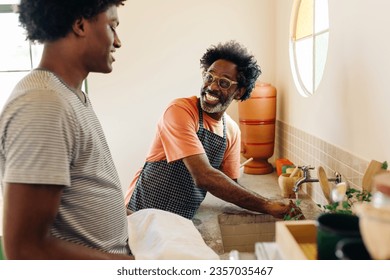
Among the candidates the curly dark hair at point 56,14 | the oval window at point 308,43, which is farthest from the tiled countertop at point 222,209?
the curly dark hair at point 56,14

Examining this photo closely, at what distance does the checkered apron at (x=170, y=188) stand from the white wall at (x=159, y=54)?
102 cm

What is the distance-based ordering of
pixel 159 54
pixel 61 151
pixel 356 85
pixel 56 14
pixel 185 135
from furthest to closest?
pixel 159 54 → pixel 185 135 → pixel 356 85 → pixel 56 14 → pixel 61 151

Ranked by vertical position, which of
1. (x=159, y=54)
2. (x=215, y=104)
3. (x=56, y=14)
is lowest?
(x=215, y=104)

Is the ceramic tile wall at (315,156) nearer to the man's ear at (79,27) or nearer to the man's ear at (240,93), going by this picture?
the man's ear at (240,93)

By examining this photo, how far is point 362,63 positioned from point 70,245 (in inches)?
43.0

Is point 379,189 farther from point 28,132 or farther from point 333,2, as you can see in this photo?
point 333,2

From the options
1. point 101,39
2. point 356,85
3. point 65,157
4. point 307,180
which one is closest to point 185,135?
point 307,180

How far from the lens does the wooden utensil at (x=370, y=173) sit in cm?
123

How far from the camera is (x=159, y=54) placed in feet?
9.37

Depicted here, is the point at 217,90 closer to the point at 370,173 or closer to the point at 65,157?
the point at 370,173

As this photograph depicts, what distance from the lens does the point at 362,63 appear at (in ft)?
4.59

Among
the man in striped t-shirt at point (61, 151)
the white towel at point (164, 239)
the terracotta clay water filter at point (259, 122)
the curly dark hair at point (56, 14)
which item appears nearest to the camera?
the man in striped t-shirt at point (61, 151)

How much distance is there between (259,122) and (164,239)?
1.54 metres

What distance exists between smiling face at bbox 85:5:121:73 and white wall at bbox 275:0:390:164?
0.78m
